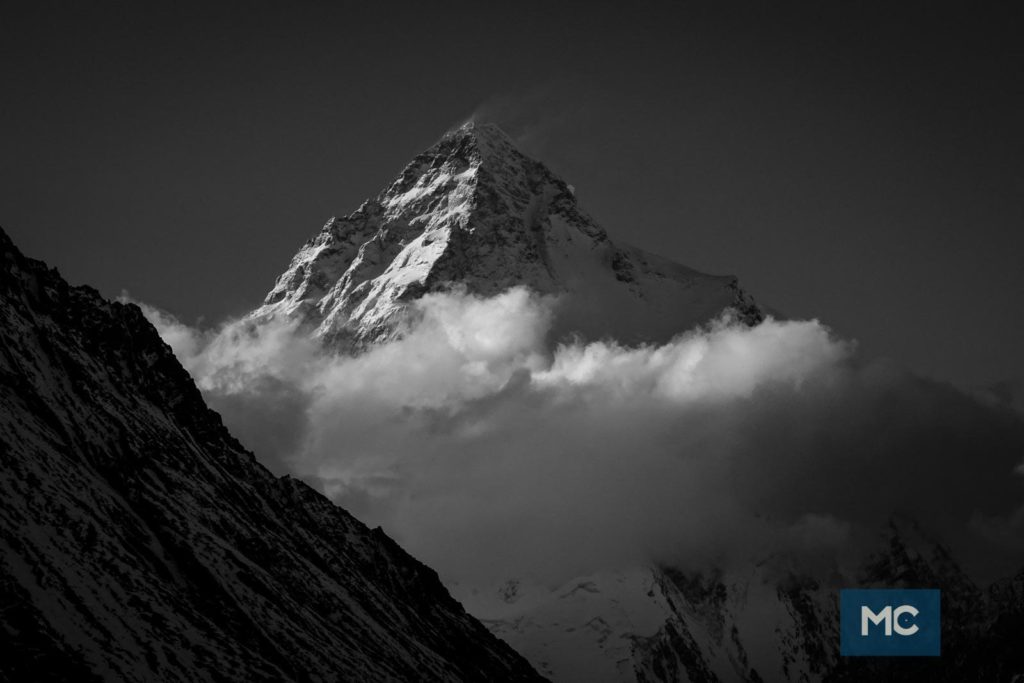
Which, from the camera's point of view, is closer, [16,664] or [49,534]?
[16,664]

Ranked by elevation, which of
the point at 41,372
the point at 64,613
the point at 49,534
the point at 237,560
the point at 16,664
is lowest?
the point at 16,664

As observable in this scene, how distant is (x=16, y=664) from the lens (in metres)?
136

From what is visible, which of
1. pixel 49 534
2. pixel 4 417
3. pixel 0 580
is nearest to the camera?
pixel 0 580

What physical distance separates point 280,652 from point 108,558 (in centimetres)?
2670

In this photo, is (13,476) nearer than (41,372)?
Yes

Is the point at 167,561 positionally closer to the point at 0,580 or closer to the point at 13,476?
the point at 13,476

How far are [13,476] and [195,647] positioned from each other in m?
31.7

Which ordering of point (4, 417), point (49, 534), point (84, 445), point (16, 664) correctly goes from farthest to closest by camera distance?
point (84, 445) → point (4, 417) → point (49, 534) → point (16, 664)

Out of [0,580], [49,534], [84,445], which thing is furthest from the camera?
[84,445]

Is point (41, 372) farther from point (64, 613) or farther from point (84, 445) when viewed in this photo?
point (64, 613)

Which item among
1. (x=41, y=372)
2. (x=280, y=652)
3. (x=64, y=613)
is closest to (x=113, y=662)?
(x=64, y=613)

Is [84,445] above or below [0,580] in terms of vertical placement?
above

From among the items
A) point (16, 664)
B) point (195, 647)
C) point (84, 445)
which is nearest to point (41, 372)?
point (84, 445)

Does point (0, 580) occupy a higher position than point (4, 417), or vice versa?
point (4, 417)
